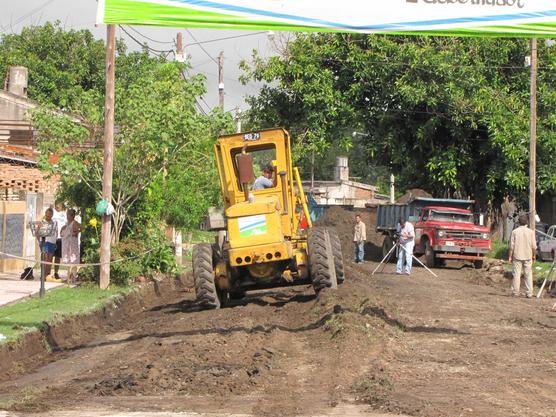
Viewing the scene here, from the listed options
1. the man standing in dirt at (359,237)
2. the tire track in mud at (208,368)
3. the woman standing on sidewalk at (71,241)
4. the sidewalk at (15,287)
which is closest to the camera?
the tire track in mud at (208,368)

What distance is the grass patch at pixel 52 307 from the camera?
14.6 meters

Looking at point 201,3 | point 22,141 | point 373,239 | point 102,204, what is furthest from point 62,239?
point 373,239

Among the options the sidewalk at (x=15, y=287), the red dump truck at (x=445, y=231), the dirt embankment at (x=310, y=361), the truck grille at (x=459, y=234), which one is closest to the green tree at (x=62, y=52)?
the red dump truck at (x=445, y=231)

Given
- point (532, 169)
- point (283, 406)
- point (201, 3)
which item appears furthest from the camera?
point (532, 169)

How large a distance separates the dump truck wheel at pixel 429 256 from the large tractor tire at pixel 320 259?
17.7 metres

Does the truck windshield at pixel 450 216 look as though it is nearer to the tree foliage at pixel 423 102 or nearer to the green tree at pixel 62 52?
the tree foliage at pixel 423 102

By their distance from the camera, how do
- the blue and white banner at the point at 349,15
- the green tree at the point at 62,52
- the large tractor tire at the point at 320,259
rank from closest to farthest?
the blue and white banner at the point at 349,15
the large tractor tire at the point at 320,259
the green tree at the point at 62,52

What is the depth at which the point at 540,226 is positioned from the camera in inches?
1839

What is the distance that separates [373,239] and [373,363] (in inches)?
1478

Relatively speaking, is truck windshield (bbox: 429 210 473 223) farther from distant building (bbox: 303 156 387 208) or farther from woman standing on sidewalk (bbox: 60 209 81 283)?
distant building (bbox: 303 156 387 208)

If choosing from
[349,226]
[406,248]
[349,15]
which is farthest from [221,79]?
[349,15]

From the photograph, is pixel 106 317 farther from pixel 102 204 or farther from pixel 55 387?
pixel 55 387

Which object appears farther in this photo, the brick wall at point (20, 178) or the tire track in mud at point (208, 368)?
the brick wall at point (20, 178)

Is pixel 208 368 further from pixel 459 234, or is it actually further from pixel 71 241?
pixel 459 234
